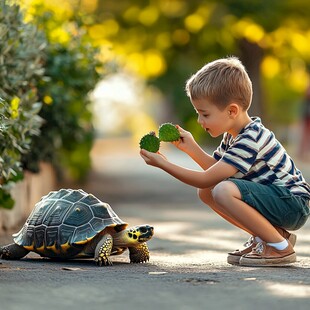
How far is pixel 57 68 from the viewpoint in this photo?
34.9ft

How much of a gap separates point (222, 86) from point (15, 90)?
9.57 ft

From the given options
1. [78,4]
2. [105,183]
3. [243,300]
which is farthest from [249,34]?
[243,300]

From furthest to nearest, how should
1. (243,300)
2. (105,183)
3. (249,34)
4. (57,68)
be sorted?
(249,34)
(105,183)
(57,68)
(243,300)

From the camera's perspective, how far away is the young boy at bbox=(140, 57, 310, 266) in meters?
6.19

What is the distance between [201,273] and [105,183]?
38.5 ft

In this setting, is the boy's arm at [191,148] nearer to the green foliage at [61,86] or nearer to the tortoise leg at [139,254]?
the tortoise leg at [139,254]

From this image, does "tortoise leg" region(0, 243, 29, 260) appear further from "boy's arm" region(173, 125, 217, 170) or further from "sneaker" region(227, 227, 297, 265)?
"sneaker" region(227, 227, 297, 265)

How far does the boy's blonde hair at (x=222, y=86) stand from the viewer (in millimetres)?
6312

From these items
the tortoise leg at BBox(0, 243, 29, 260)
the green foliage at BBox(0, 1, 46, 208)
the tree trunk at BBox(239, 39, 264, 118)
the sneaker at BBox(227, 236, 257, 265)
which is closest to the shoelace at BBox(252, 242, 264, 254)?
the sneaker at BBox(227, 236, 257, 265)

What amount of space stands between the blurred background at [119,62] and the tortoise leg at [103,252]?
1102 millimetres

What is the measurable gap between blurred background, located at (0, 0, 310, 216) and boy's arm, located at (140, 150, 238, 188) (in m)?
1.23

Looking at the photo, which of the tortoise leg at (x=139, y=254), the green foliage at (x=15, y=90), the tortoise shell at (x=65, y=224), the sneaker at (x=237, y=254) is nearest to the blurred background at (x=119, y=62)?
the green foliage at (x=15, y=90)

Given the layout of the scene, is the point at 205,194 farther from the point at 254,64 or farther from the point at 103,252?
the point at 254,64

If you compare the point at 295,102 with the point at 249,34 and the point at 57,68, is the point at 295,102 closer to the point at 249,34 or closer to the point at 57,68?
the point at 249,34
